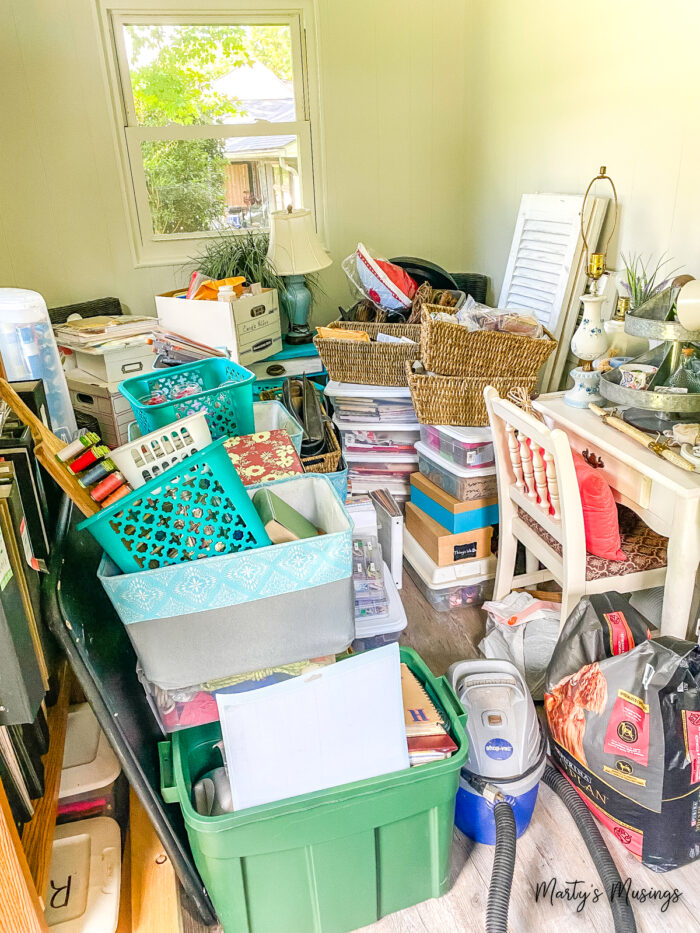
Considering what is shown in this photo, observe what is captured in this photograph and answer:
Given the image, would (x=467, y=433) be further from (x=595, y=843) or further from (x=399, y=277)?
(x=595, y=843)

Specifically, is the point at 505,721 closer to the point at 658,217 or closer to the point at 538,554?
the point at 538,554

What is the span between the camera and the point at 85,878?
1.23m

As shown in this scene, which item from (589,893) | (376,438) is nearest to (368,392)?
(376,438)

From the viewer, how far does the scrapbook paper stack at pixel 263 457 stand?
58.1 inches

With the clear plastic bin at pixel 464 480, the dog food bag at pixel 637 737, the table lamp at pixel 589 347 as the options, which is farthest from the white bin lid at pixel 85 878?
the table lamp at pixel 589 347

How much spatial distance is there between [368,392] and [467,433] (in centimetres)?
44

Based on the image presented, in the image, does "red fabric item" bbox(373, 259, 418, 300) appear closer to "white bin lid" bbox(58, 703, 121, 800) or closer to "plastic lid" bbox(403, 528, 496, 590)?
"plastic lid" bbox(403, 528, 496, 590)

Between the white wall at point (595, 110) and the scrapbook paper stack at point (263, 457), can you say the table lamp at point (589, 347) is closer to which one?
the white wall at point (595, 110)

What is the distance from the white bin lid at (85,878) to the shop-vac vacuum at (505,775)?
28.2 inches

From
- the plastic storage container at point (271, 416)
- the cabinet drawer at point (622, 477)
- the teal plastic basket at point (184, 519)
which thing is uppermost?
the teal plastic basket at point (184, 519)

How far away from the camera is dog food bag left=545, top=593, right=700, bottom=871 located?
135cm

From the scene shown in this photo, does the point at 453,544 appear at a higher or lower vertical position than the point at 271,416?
lower

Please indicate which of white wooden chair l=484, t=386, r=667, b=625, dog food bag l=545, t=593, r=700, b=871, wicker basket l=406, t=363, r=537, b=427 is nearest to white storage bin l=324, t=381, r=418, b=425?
wicker basket l=406, t=363, r=537, b=427

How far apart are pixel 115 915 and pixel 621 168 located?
95.8 inches
